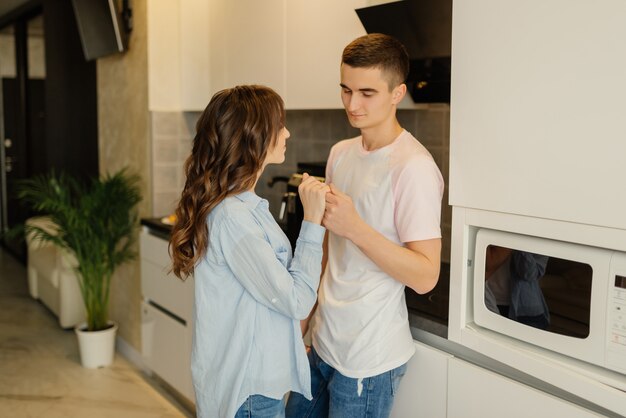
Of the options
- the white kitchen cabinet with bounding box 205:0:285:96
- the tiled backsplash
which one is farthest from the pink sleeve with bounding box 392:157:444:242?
the tiled backsplash

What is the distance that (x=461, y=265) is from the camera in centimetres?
172

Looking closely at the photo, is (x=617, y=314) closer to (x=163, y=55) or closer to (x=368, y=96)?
(x=368, y=96)

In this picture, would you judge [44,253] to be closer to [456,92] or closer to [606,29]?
[456,92]

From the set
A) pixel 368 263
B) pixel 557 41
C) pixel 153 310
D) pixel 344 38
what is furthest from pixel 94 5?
pixel 557 41

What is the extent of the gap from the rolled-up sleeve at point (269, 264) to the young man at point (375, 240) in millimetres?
108

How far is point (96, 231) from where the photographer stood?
145 inches

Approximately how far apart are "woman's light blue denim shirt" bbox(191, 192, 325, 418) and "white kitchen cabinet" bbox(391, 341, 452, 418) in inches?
14.9

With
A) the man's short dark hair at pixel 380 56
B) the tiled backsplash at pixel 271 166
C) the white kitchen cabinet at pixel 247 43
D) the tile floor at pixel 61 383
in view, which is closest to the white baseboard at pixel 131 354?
the tile floor at pixel 61 383

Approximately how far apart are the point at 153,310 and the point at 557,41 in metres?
2.72

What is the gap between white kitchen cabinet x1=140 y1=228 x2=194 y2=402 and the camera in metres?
3.23

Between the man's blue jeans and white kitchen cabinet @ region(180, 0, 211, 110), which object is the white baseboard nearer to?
white kitchen cabinet @ region(180, 0, 211, 110)

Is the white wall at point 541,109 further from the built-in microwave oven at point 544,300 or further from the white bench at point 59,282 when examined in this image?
the white bench at point 59,282

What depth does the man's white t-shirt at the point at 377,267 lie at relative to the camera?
167 cm

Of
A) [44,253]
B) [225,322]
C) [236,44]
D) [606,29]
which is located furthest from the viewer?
[44,253]
